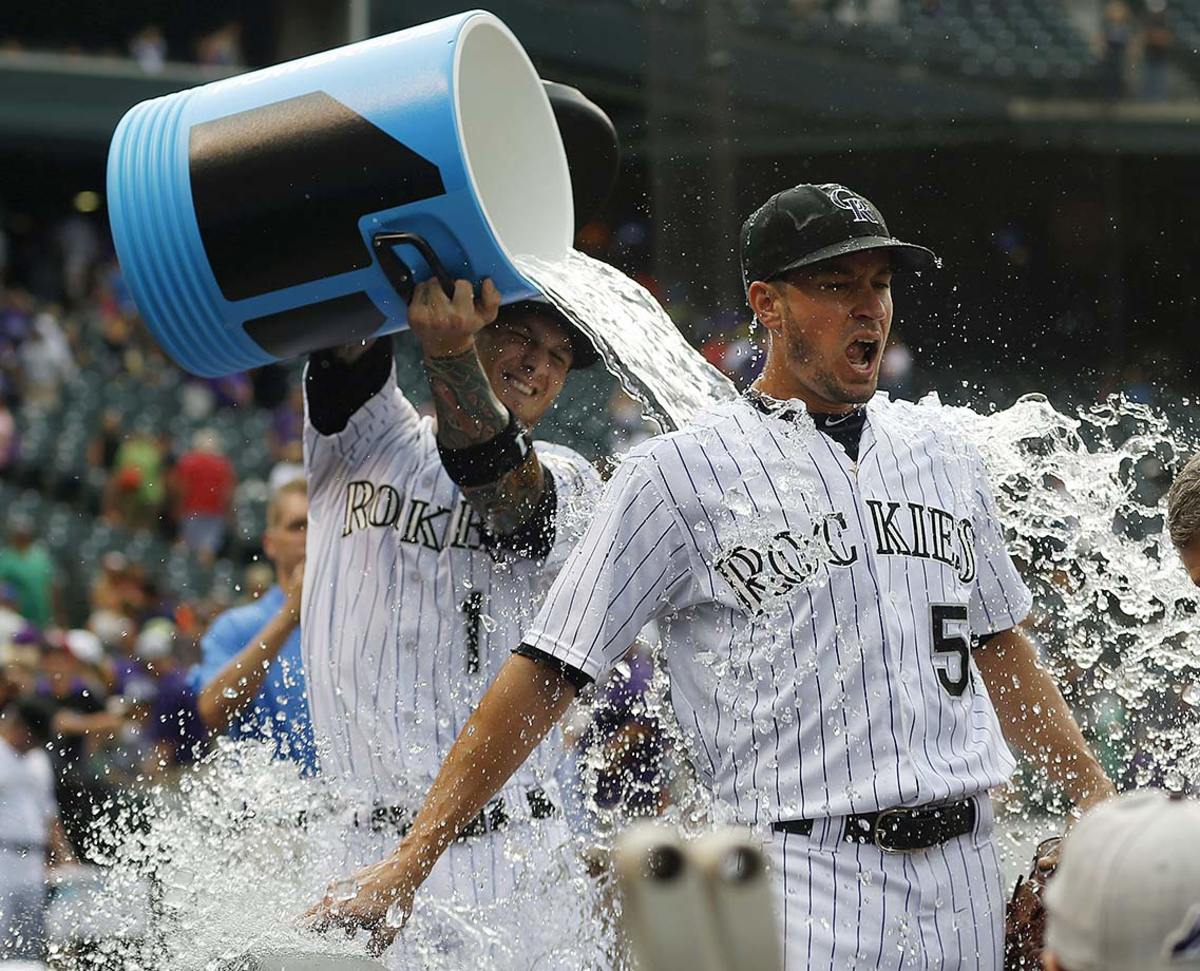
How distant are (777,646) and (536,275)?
110 centimetres

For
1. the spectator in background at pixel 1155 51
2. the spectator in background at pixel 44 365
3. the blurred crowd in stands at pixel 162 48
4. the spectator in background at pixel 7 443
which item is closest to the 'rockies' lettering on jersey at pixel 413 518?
the spectator in background at pixel 1155 51

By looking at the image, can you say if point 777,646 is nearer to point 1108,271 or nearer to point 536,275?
point 536,275

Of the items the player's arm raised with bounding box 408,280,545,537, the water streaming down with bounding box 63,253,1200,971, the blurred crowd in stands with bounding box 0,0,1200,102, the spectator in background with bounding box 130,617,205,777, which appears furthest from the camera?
the blurred crowd in stands with bounding box 0,0,1200,102

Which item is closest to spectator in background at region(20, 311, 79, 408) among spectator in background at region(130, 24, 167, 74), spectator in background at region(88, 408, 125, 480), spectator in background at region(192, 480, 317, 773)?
spectator in background at region(88, 408, 125, 480)

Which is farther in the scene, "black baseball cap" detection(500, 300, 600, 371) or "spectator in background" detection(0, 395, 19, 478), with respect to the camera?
"spectator in background" detection(0, 395, 19, 478)

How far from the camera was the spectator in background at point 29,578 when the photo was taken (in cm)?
1135

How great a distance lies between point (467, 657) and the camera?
3871 millimetres

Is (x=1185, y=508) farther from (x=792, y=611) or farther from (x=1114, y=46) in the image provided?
(x=1114, y=46)

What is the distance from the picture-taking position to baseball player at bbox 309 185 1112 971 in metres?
2.99

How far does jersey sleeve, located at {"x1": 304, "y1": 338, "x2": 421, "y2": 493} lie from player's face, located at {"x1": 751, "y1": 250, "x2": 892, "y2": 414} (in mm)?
1081

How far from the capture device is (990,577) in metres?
3.41

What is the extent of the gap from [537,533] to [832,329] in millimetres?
905

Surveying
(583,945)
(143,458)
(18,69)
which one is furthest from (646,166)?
(18,69)

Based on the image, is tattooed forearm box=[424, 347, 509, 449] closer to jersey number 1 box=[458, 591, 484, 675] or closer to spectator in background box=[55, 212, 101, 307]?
jersey number 1 box=[458, 591, 484, 675]
